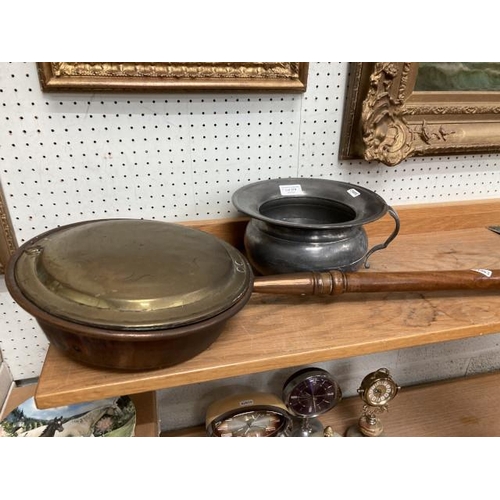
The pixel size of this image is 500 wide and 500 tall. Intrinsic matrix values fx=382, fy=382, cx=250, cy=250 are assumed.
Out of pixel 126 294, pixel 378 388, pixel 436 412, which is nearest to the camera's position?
pixel 126 294

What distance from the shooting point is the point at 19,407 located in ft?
2.65

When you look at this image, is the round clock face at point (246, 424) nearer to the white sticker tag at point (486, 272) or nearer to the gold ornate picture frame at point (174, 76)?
the white sticker tag at point (486, 272)

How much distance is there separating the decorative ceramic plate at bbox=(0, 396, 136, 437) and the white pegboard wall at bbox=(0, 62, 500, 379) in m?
0.16

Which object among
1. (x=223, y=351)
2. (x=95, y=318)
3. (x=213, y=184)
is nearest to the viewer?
(x=95, y=318)

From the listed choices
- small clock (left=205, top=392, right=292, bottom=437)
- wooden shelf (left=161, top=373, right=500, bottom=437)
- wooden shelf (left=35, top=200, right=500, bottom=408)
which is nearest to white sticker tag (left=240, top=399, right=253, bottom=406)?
small clock (left=205, top=392, right=292, bottom=437)

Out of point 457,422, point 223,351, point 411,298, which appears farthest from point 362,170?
point 457,422

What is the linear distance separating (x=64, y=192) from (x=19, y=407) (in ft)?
1.53

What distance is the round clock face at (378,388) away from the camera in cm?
98

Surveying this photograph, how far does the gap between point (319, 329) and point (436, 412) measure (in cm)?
79

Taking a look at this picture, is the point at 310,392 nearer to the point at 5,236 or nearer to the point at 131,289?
the point at 131,289

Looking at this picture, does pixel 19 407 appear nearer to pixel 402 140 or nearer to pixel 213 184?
pixel 213 184

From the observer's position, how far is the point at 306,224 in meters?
0.64

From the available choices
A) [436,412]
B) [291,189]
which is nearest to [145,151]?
[291,189]

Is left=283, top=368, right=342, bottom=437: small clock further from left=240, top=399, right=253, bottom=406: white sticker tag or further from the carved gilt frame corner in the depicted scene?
the carved gilt frame corner
